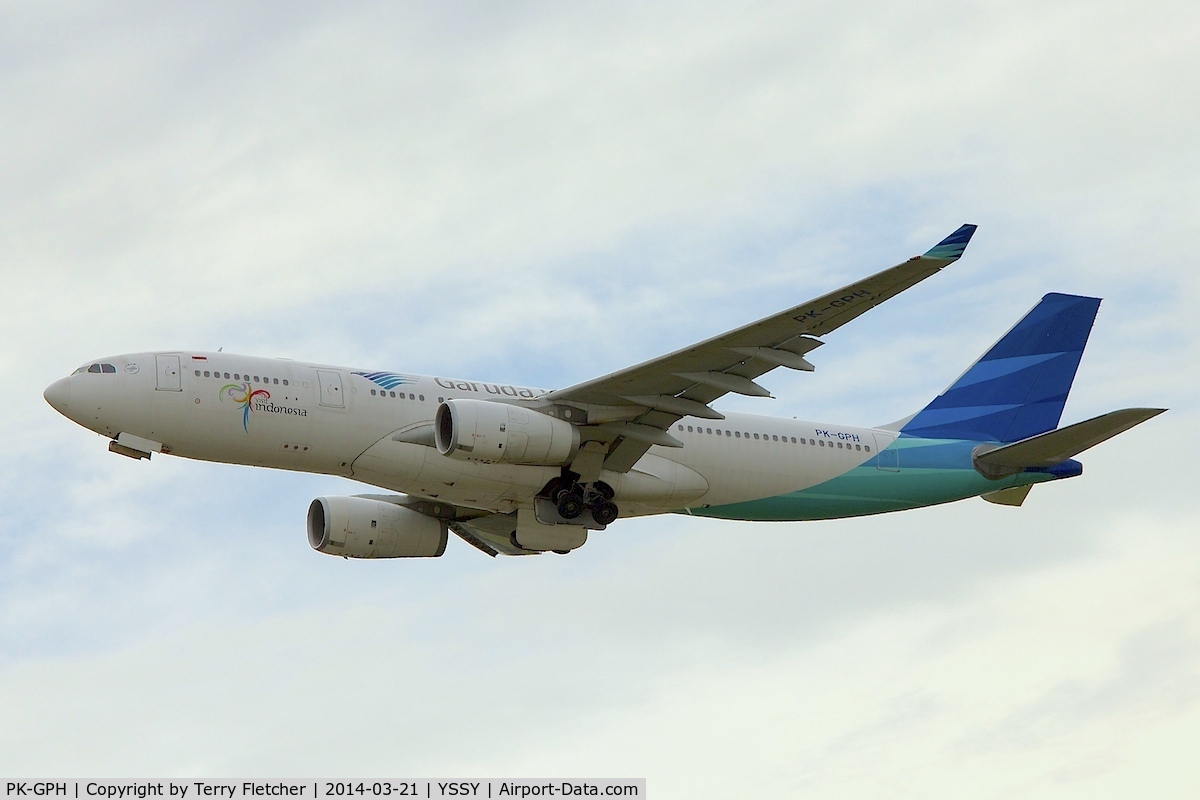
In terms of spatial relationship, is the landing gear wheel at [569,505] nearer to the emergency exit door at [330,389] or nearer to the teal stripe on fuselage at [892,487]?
the teal stripe on fuselage at [892,487]

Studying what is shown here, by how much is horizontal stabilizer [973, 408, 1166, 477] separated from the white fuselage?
791 cm

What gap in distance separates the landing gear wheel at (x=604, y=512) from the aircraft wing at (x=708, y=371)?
76 centimetres

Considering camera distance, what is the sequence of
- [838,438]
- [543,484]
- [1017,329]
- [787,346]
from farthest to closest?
[1017,329] → [838,438] → [543,484] → [787,346]

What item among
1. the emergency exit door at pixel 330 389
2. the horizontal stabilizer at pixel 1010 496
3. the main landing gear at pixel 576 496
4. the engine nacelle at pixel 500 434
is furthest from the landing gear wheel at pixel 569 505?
the horizontal stabilizer at pixel 1010 496

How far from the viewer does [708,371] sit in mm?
28969

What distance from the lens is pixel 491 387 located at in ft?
103

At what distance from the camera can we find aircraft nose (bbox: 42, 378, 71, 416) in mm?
28891

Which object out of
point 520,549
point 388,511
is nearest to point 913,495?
point 520,549

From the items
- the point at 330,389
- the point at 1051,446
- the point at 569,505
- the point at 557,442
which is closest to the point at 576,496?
the point at 569,505

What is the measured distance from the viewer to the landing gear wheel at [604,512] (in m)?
31.2

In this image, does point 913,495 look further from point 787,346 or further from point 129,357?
point 129,357

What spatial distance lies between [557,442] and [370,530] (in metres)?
6.95

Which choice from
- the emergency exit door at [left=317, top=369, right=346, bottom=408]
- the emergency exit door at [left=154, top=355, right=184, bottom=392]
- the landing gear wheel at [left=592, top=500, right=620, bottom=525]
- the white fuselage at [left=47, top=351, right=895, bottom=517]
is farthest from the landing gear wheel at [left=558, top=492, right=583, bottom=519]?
the emergency exit door at [left=154, top=355, right=184, bottom=392]

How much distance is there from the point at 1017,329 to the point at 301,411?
1908cm
